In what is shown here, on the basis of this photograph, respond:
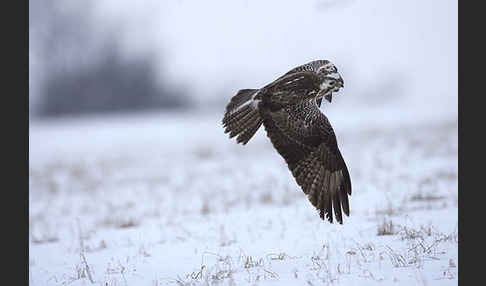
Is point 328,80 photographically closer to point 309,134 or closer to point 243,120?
point 309,134

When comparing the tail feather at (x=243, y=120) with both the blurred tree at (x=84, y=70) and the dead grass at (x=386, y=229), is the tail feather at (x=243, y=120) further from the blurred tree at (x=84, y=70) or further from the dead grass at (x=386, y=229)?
the blurred tree at (x=84, y=70)

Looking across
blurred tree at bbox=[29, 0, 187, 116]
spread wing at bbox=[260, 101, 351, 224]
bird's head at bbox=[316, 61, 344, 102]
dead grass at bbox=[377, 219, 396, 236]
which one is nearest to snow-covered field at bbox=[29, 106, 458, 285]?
dead grass at bbox=[377, 219, 396, 236]

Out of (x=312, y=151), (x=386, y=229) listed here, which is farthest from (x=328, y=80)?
(x=386, y=229)

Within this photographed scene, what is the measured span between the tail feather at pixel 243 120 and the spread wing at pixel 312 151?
6.5 inches

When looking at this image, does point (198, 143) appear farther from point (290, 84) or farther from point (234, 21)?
point (290, 84)

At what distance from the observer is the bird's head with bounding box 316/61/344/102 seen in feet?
15.7

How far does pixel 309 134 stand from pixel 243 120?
64 centimetres

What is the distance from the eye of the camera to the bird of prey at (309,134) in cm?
479

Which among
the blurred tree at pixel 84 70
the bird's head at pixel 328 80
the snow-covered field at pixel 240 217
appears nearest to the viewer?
the snow-covered field at pixel 240 217

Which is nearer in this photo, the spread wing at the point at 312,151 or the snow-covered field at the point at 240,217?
the snow-covered field at the point at 240,217

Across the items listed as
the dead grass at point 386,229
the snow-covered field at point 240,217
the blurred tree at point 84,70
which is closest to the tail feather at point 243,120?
the snow-covered field at point 240,217

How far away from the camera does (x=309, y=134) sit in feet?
15.9

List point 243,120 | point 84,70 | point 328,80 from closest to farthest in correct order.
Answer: point 328,80 → point 243,120 → point 84,70

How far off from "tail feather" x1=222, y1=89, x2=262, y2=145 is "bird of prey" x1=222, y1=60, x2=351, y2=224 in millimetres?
15
